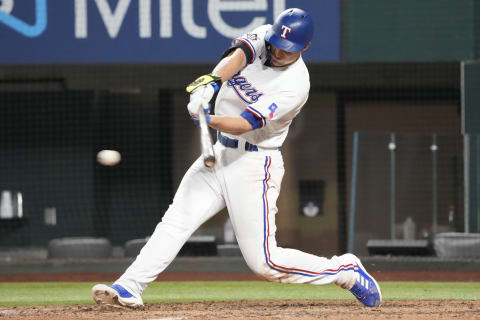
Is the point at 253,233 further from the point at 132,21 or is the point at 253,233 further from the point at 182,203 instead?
the point at 132,21

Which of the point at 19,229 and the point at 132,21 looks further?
the point at 19,229

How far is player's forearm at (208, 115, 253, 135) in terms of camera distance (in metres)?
4.16

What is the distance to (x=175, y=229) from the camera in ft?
14.7

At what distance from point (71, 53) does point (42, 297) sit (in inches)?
141

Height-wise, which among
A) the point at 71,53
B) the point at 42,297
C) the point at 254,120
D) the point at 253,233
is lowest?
the point at 42,297

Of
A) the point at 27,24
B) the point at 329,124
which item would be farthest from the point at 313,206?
the point at 27,24

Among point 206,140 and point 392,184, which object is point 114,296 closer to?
Answer: point 206,140

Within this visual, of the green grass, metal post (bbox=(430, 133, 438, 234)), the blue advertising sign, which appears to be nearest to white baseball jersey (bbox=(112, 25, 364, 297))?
the green grass

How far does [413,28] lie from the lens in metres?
9.15

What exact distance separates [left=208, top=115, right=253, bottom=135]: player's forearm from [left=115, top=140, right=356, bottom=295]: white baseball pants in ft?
0.86

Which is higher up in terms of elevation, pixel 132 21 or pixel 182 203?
pixel 132 21

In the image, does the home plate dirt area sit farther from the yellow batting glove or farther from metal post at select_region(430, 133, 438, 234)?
metal post at select_region(430, 133, 438, 234)

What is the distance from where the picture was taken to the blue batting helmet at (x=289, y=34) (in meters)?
4.30

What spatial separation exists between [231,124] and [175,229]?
689mm
